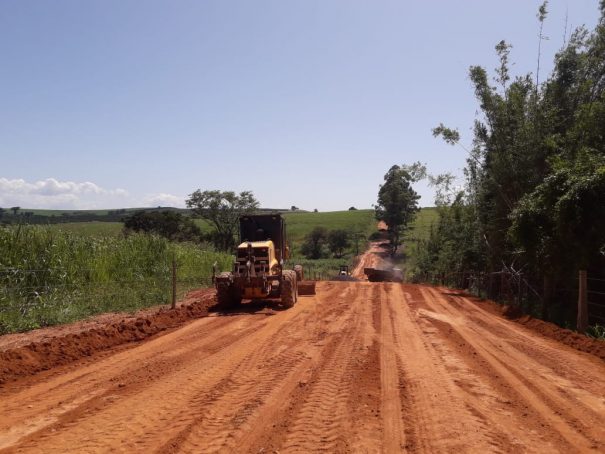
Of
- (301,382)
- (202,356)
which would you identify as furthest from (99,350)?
(301,382)

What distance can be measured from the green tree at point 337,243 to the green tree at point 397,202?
6.83 meters

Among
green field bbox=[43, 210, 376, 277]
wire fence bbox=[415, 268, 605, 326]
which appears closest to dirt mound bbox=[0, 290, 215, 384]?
wire fence bbox=[415, 268, 605, 326]

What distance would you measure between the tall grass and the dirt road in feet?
12.9

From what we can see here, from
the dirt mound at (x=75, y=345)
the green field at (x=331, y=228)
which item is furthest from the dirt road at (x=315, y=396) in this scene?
the green field at (x=331, y=228)

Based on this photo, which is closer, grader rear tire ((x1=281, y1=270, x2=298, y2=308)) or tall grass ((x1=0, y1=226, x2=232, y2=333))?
tall grass ((x1=0, y1=226, x2=232, y2=333))

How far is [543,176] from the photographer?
20750mm

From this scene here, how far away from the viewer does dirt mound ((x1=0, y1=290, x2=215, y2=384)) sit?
8117mm

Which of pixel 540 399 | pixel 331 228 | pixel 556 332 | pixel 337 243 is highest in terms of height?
pixel 331 228

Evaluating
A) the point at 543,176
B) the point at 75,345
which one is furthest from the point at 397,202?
the point at 75,345

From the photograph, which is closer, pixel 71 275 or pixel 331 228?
pixel 71 275

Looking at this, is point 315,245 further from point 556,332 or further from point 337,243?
point 556,332

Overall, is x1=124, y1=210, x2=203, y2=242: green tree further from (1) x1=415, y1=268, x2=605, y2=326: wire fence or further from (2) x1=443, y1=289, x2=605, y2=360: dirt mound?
(2) x1=443, y1=289, x2=605, y2=360: dirt mound

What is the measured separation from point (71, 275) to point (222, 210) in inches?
1764

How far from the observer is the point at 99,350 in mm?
9719
